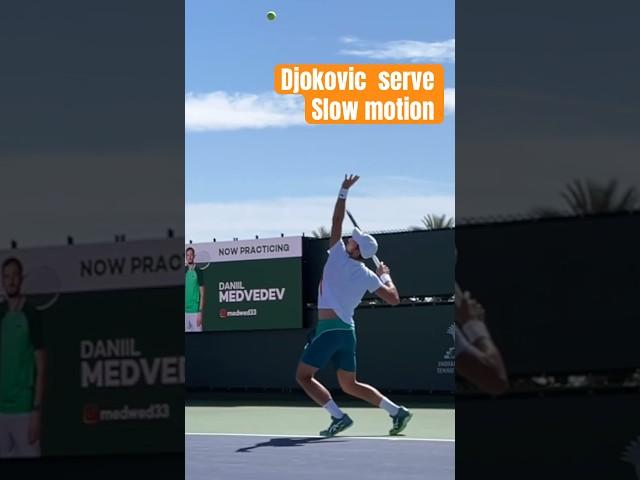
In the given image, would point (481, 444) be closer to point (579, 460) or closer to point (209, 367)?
point (579, 460)

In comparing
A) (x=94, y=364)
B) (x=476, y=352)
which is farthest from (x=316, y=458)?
(x=476, y=352)

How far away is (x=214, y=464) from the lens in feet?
29.4

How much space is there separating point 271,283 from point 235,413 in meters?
5.98

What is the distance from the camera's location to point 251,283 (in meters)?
22.2

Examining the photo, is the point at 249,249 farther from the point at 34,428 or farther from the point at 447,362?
the point at 34,428

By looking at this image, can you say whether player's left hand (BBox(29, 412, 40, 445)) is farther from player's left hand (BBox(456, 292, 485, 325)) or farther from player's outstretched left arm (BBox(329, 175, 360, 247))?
player's outstretched left arm (BBox(329, 175, 360, 247))

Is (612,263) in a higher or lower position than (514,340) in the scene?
higher

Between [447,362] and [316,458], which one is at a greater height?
[316,458]

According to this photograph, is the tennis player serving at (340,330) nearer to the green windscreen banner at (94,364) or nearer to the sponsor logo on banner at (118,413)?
the green windscreen banner at (94,364)

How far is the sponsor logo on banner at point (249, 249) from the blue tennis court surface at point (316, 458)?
32.7 feet

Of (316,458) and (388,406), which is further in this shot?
(388,406)

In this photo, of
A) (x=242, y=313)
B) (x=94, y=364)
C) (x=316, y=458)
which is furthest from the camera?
(x=242, y=313)

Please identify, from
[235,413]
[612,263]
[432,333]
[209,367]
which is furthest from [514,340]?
[209,367]

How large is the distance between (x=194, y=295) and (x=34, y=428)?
52.6 ft
